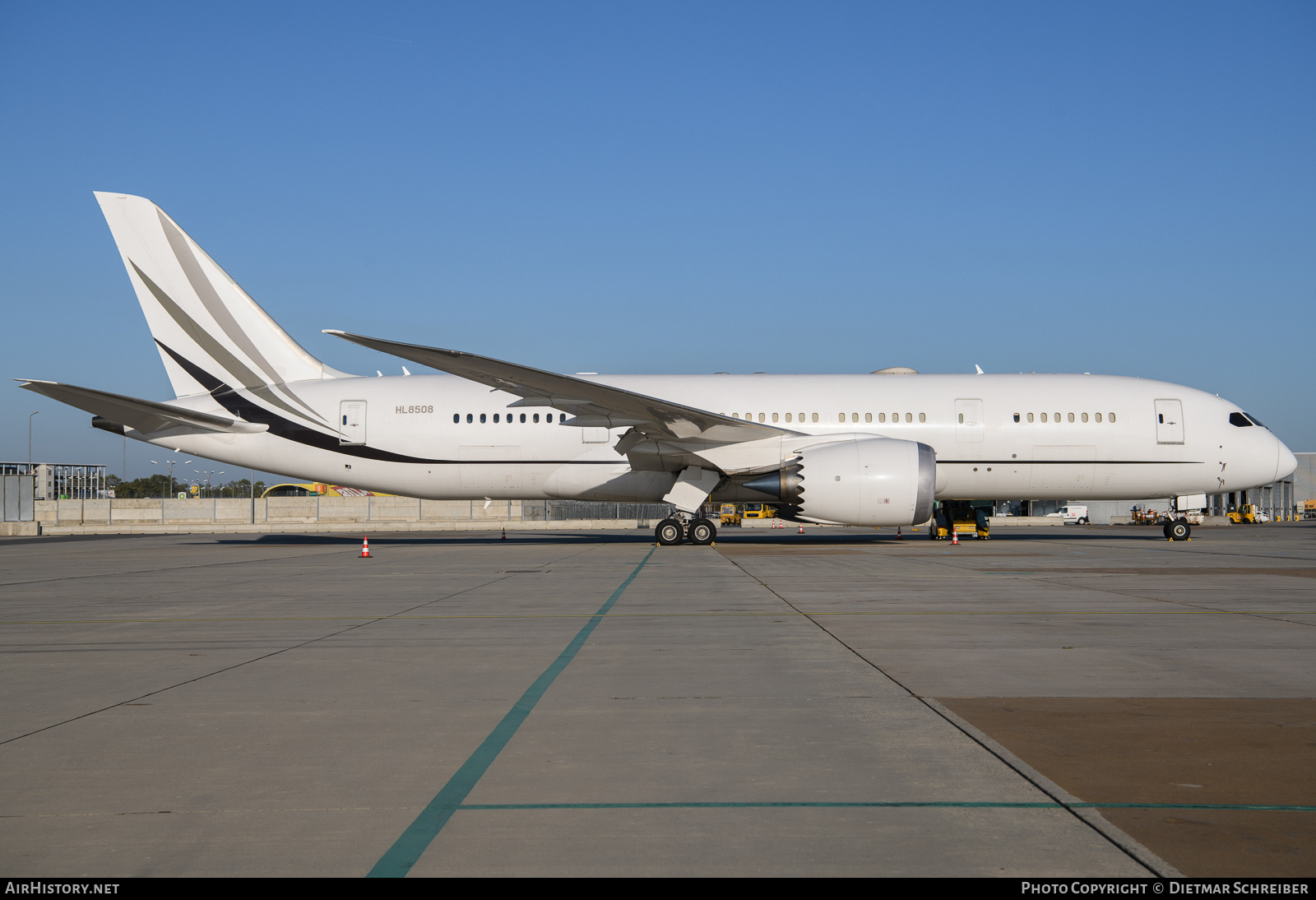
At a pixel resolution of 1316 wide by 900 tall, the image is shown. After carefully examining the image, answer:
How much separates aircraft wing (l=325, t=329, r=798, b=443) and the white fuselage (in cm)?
171

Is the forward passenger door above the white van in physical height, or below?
above

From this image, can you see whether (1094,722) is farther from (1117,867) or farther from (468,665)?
(468,665)

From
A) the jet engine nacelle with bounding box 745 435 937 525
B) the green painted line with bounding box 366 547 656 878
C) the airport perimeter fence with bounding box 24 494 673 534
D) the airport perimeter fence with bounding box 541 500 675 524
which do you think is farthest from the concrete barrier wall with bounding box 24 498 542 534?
the green painted line with bounding box 366 547 656 878

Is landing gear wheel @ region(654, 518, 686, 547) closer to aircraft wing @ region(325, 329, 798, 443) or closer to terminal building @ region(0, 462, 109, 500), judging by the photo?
aircraft wing @ region(325, 329, 798, 443)

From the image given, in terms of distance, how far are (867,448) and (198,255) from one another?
1628 cm

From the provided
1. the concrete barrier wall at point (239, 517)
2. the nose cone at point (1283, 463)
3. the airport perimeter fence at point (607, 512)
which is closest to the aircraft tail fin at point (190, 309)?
the concrete barrier wall at point (239, 517)

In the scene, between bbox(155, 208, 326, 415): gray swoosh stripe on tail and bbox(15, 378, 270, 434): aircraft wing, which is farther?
bbox(155, 208, 326, 415): gray swoosh stripe on tail

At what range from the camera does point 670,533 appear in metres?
21.0

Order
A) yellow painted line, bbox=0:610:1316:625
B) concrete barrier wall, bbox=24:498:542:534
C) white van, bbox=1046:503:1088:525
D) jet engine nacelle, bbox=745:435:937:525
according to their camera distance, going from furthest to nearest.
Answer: white van, bbox=1046:503:1088:525 → concrete barrier wall, bbox=24:498:542:534 → jet engine nacelle, bbox=745:435:937:525 → yellow painted line, bbox=0:610:1316:625

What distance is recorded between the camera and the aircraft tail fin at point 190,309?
22031 millimetres

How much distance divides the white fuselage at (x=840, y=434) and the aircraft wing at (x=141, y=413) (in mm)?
323

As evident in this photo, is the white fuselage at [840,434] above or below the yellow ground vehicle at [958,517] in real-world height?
above

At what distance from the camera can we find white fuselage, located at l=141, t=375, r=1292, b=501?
70.7 feet

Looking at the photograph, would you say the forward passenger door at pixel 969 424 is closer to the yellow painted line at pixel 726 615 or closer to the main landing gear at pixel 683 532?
the main landing gear at pixel 683 532
